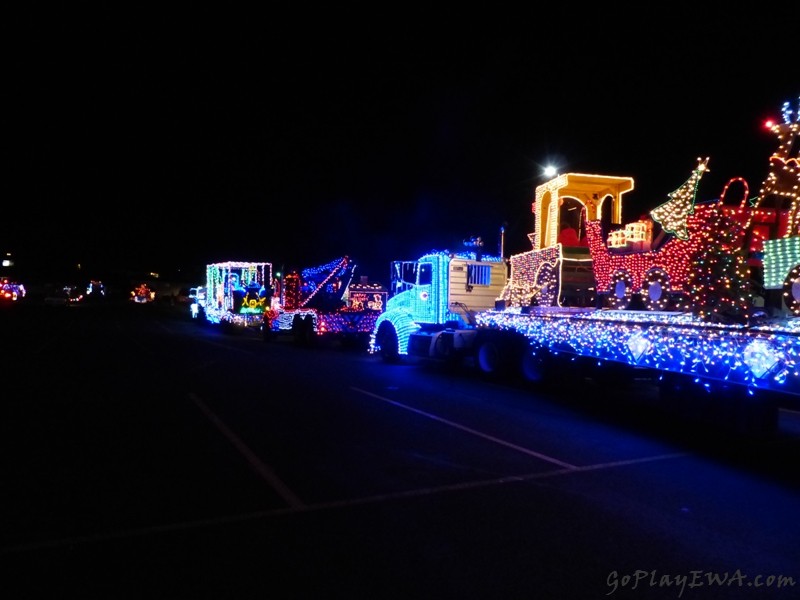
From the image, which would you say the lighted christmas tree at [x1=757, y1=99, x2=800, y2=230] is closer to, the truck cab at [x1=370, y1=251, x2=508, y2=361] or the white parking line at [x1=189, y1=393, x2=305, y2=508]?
the white parking line at [x1=189, y1=393, x2=305, y2=508]

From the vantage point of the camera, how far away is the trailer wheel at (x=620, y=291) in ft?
34.2

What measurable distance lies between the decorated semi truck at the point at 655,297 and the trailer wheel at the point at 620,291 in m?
0.03

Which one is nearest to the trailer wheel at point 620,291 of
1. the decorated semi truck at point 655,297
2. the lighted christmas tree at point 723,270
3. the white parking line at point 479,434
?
the decorated semi truck at point 655,297

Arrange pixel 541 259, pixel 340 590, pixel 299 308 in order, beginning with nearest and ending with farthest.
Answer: pixel 340 590 → pixel 541 259 → pixel 299 308

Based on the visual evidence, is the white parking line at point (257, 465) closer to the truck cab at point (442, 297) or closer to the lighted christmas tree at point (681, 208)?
the lighted christmas tree at point (681, 208)

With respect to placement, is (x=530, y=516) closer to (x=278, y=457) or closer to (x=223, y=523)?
(x=223, y=523)

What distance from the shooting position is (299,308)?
22609 millimetres

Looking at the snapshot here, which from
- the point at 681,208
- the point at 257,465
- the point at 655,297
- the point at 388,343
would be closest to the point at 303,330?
the point at 388,343

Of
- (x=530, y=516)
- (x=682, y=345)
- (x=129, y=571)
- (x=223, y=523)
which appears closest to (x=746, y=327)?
(x=682, y=345)

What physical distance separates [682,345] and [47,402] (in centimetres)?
919

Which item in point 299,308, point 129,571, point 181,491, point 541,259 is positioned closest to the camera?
point 129,571

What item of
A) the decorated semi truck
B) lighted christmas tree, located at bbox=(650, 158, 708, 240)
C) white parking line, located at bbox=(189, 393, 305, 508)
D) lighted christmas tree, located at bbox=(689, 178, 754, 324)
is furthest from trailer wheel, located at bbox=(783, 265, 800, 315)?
white parking line, located at bbox=(189, 393, 305, 508)

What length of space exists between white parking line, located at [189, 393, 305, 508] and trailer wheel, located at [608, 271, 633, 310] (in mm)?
6368

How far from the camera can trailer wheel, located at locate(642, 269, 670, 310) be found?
9.34 metres
